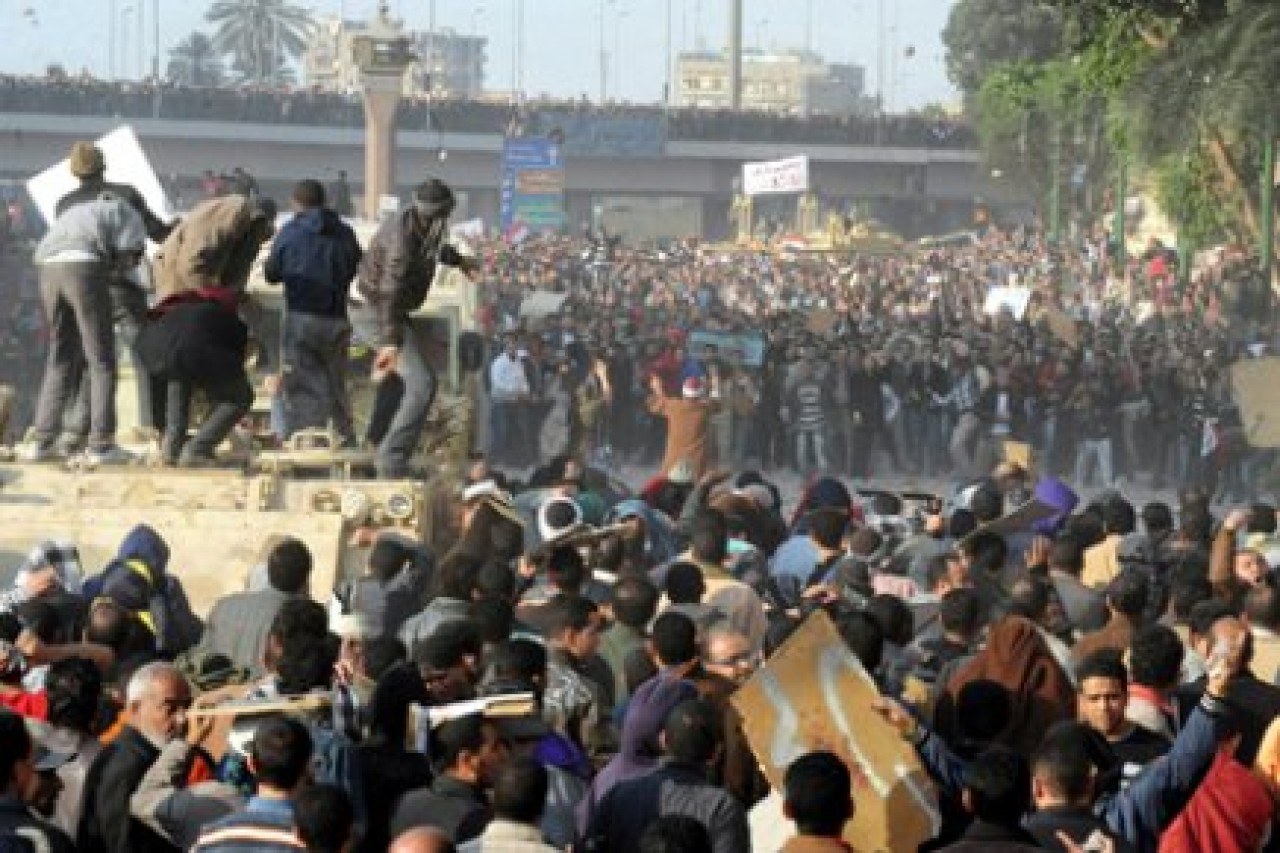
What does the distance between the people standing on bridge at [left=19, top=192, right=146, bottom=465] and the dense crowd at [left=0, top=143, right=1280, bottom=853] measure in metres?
0.02

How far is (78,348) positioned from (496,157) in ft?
265

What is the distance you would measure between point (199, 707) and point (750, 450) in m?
25.1

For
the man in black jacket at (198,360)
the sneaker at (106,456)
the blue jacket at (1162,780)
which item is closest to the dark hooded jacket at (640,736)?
the blue jacket at (1162,780)

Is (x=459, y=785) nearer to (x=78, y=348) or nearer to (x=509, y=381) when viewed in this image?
(x=78, y=348)

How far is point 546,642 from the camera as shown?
12719 millimetres

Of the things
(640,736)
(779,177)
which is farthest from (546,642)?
(779,177)

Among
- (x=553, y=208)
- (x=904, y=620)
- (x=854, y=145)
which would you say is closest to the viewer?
(x=904, y=620)

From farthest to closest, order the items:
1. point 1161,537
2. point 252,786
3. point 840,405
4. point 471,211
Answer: point 471,211
point 840,405
point 1161,537
point 252,786

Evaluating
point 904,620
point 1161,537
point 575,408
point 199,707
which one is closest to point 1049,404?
point 575,408

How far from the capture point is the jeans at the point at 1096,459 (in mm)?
34375

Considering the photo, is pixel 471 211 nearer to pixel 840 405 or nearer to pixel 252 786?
pixel 840 405

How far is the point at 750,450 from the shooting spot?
35719mm

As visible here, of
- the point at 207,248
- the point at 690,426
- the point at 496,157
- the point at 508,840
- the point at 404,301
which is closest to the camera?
the point at 508,840

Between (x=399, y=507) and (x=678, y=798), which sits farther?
(x=399, y=507)
